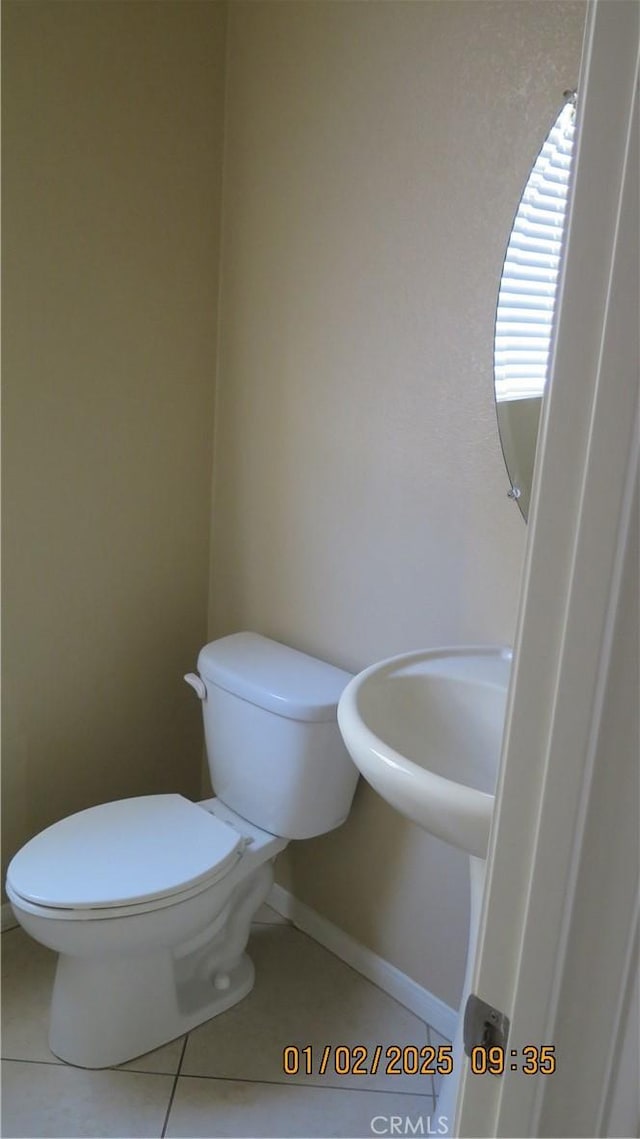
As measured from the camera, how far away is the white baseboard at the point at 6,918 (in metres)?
1.92

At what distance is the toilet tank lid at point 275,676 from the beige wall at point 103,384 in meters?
0.32

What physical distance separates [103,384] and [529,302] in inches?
39.1

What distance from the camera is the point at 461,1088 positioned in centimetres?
55

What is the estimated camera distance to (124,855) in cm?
155

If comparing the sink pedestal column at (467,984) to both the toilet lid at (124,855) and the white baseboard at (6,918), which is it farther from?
the white baseboard at (6,918)

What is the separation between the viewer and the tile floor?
1.47 metres

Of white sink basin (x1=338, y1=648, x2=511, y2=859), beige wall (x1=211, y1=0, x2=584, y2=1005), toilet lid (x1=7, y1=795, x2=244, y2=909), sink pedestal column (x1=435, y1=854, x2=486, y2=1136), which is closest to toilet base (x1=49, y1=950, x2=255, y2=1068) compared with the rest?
toilet lid (x1=7, y1=795, x2=244, y2=909)

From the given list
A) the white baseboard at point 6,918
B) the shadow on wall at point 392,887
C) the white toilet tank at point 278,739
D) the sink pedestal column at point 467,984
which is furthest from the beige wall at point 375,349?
the white baseboard at point 6,918

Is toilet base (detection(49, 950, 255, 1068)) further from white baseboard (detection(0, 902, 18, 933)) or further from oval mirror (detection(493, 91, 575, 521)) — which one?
oval mirror (detection(493, 91, 575, 521))

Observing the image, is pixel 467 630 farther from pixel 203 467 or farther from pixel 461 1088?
pixel 461 1088

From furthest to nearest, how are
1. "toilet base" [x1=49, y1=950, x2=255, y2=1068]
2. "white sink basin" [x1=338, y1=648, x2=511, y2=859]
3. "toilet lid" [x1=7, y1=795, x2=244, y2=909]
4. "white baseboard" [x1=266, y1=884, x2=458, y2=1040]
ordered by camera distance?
"white baseboard" [x1=266, y1=884, x2=458, y2=1040] → "toilet base" [x1=49, y1=950, x2=255, y2=1068] → "toilet lid" [x1=7, y1=795, x2=244, y2=909] → "white sink basin" [x1=338, y1=648, x2=511, y2=859]

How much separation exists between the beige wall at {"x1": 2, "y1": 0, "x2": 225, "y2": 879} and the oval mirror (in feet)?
2.92
